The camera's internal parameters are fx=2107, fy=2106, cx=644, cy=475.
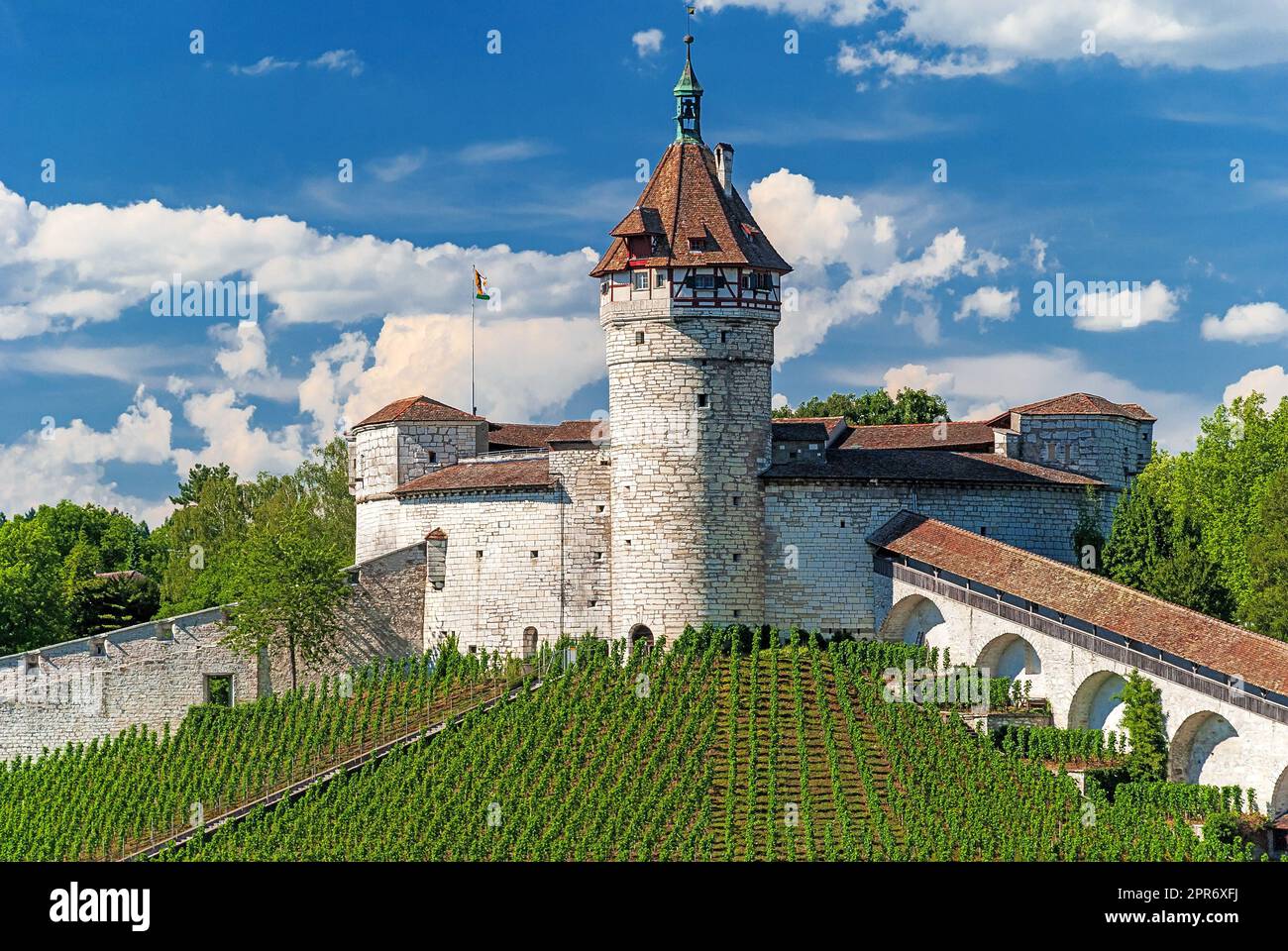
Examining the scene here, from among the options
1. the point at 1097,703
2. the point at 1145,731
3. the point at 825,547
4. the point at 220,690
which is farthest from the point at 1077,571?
the point at 220,690

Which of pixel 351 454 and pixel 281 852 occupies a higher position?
pixel 351 454

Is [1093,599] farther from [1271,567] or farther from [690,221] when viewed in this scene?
[690,221]

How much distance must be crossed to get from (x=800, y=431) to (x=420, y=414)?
14.3 metres

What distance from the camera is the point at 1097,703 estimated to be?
53.0m

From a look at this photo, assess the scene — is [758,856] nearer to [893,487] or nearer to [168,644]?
[893,487]

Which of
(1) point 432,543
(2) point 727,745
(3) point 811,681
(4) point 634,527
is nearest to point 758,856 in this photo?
(2) point 727,745

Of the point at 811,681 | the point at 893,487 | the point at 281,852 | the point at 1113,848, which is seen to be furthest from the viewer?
the point at 893,487

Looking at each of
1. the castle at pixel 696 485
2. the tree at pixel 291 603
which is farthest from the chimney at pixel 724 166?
the tree at pixel 291 603

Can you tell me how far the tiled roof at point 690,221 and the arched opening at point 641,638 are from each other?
33.5 feet

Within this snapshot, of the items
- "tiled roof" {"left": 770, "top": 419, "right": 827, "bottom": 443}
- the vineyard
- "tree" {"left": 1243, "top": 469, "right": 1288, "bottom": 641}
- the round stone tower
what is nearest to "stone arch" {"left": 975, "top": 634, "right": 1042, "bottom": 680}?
the vineyard

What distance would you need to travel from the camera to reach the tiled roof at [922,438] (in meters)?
65.8

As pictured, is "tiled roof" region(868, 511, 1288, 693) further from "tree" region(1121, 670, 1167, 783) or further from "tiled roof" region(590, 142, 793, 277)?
"tiled roof" region(590, 142, 793, 277)

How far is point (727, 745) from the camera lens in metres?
53.6
